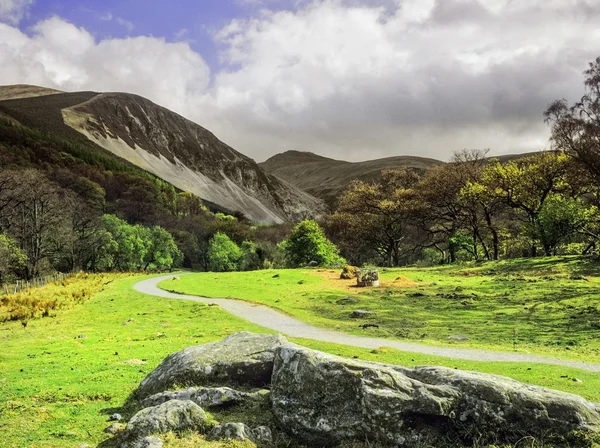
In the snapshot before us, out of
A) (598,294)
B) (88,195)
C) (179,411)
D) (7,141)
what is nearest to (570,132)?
(598,294)

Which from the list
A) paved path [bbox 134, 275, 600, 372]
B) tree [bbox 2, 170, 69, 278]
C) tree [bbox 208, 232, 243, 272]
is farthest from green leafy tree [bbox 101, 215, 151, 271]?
paved path [bbox 134, 275, 600, 372]

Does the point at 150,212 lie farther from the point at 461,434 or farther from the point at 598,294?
the point at 461,434

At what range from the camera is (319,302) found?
35875mm

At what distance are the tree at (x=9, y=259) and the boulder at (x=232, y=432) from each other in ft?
184

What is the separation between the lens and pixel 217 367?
1180cm

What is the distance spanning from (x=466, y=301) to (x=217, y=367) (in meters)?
26.4

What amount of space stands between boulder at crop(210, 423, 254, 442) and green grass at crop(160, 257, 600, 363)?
582 inches

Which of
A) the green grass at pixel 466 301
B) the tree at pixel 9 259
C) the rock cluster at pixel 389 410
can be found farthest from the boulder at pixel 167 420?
the tree at pixel 9 259

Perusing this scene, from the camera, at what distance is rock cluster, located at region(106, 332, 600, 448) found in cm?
830

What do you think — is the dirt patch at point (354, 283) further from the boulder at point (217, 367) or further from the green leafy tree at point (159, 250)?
the green leafy tree at point (159, 250)

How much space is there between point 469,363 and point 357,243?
239 ft

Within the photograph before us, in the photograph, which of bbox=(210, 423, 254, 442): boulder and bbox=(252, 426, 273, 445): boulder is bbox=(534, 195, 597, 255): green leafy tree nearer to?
bbox=(252, 426, 273, 445): boulder

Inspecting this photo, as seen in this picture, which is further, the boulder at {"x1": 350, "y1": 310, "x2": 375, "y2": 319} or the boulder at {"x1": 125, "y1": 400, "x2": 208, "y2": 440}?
the boulder at {"x1": 350, "y1": 310, "x2": 375, "y2": 319}

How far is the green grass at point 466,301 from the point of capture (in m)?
22.4
